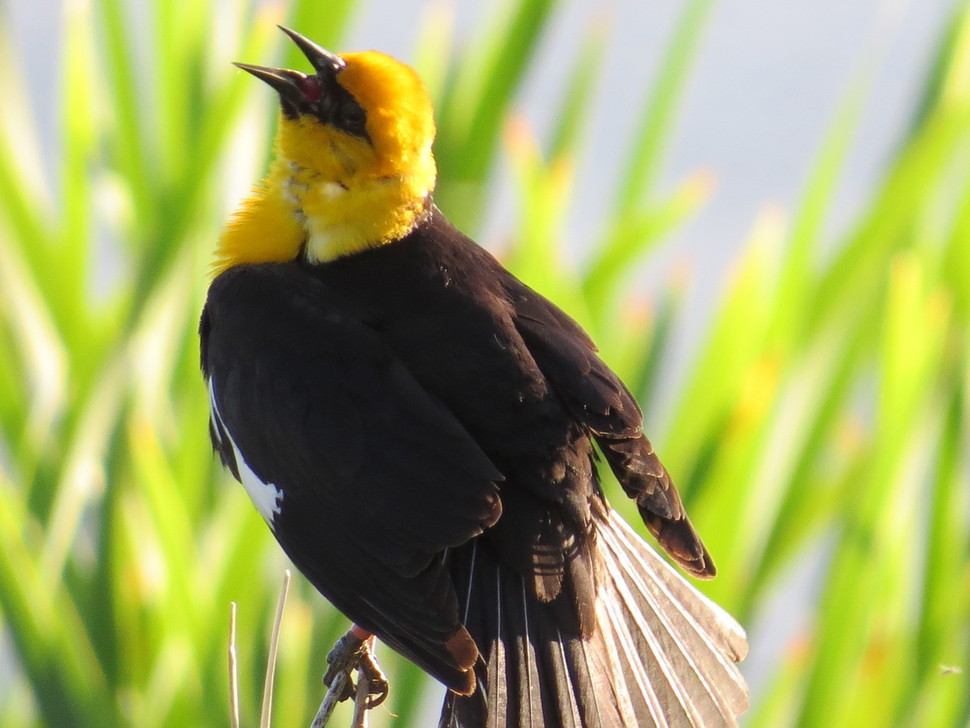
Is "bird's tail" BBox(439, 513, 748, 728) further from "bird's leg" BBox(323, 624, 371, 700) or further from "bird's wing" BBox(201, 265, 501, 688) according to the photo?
"bird's leg" BBox(323, 624, 371, 700)

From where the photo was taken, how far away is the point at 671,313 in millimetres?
2502

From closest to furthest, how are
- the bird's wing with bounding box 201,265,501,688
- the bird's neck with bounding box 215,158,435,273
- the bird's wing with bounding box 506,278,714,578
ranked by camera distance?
the bird's wing with bounding box 201,265,501,688, the bird's wing with bounding box 506,278,714,578, the bird's neck with bounding box 215,158,435,273

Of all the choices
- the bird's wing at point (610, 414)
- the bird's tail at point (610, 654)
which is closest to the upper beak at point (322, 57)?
the bird's wing at point (610, 414)

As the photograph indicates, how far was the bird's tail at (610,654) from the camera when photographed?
148cm

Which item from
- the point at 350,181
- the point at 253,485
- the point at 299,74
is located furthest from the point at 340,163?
the point at 253,485

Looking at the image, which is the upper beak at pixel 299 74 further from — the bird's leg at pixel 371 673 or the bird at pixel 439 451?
the bird's leg at pixel 371 673

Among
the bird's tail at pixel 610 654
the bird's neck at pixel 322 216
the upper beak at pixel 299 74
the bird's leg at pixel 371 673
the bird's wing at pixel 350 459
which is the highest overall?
the upper beak at pixel 299 74

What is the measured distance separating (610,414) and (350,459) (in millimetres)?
287

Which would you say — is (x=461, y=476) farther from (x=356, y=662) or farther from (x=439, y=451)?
(x=356, y=662)

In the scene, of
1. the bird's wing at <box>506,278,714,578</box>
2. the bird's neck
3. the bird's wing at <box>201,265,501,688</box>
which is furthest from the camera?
the bird's neck

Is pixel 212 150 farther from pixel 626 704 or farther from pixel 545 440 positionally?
pixel 626 704

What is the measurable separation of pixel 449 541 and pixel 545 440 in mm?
169

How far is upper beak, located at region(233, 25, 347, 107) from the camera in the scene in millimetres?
1759

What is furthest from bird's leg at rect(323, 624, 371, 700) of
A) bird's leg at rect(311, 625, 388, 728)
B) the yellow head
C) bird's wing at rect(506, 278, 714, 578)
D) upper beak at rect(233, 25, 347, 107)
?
upper beak at rect(233, 25, 347, 107)
